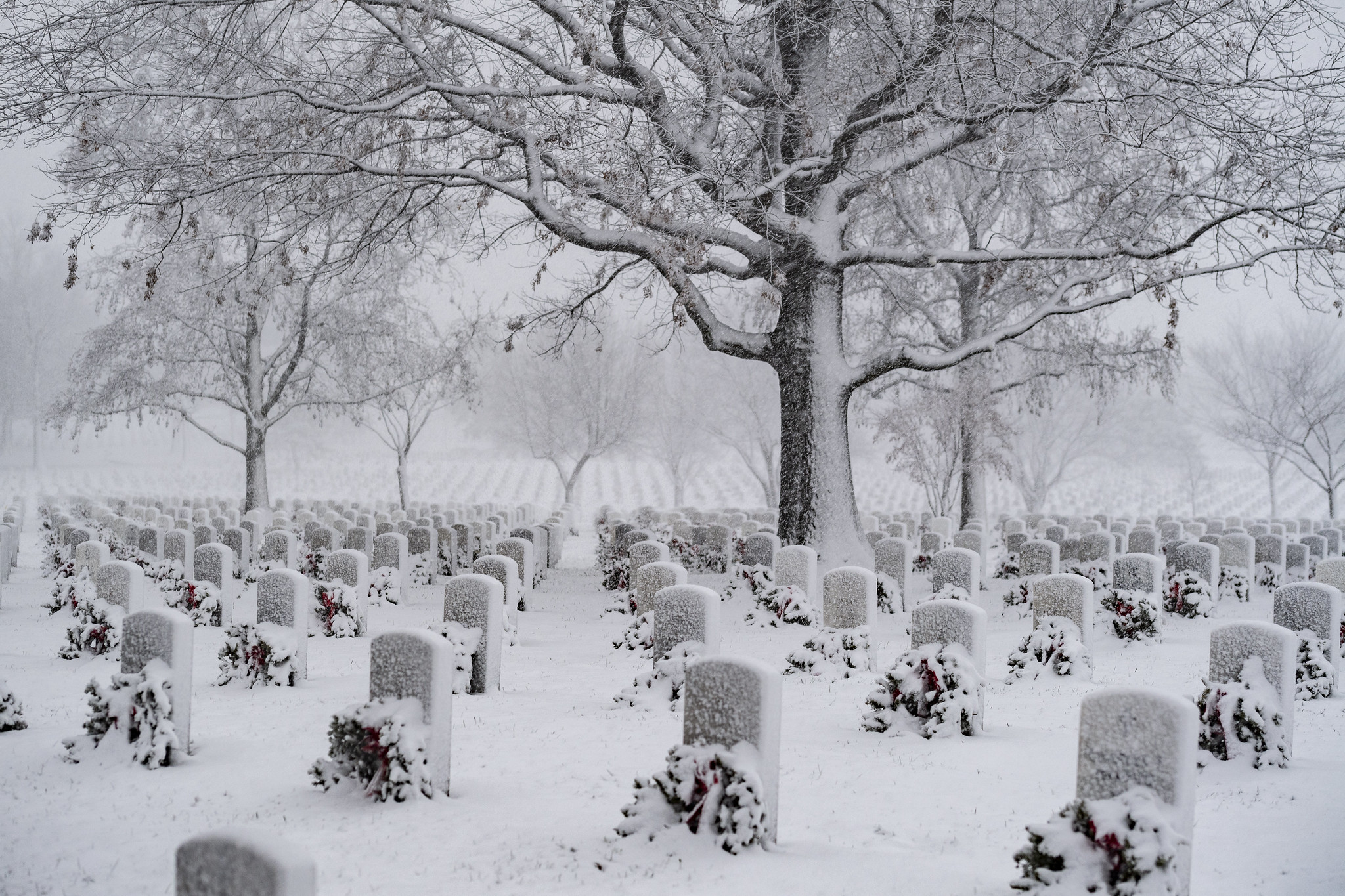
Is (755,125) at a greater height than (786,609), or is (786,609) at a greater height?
(755,125)

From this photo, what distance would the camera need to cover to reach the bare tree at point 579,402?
34375 mm

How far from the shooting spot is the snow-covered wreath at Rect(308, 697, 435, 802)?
5129 mm

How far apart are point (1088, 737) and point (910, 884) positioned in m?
0.96

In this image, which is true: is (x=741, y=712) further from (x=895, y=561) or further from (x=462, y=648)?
(x=895, y=561)

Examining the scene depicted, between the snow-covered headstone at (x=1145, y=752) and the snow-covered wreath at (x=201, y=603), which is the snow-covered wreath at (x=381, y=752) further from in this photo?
the snow-covered wreath at (x=201, y=603)

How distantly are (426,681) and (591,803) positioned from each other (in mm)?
1080

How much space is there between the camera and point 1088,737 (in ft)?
13.7

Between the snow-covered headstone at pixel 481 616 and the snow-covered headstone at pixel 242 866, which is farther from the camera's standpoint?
the snow-covered headstone at pixel 481 616

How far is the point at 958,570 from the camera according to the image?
11711mm

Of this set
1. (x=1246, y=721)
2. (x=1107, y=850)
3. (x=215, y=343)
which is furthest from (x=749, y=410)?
(x=1107, y=850)

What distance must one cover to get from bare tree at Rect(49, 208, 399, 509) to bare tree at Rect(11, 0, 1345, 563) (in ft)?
28.0

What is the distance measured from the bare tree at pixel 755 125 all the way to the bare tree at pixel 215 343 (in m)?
8.53

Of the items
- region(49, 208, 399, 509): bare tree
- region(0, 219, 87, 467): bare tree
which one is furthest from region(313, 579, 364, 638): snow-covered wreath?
region(0, 219, 87, 467): bare tree

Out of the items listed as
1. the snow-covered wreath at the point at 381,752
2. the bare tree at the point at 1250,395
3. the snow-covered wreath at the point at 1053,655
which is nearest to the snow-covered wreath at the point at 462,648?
the snow-covered wreath at the point at 381,752
